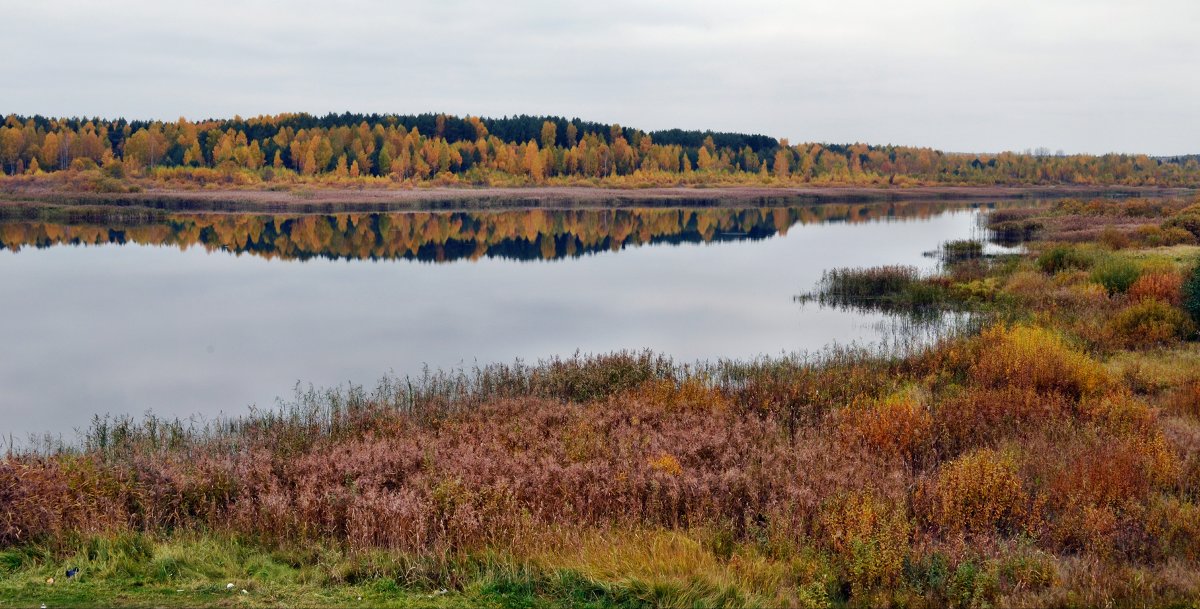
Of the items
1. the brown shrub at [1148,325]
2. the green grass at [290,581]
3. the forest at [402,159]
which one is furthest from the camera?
the forest at [402,159]

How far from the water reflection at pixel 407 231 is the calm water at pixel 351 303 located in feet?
1.29

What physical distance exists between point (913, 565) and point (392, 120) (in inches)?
6855

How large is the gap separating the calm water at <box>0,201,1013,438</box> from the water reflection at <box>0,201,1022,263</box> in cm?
39

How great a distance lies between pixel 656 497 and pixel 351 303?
24014 millimetres

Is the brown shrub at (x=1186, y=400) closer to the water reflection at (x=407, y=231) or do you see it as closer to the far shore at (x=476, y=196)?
the water reflection at (x=407, y=231)

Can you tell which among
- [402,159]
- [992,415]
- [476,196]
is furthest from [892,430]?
[402,159]

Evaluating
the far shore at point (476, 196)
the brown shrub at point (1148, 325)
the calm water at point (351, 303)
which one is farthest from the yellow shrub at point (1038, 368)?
the far shore at point (476, 196)

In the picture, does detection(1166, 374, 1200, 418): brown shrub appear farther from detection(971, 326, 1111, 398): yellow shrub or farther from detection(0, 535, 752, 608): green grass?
detection(0, 535, 752, 608): green grass

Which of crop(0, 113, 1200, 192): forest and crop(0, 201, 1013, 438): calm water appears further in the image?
crop(0, 113, 1200, 192): forest

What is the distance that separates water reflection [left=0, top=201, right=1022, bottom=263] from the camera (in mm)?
51319

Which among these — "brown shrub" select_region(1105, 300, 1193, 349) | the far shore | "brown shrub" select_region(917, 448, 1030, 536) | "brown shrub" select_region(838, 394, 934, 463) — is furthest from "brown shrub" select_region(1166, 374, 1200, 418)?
the far shore

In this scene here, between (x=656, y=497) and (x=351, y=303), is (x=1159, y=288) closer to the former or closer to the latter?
(x=656, y=497)

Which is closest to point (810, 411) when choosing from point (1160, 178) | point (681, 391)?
point (681, 391)

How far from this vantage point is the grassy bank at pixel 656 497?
7.44 m
